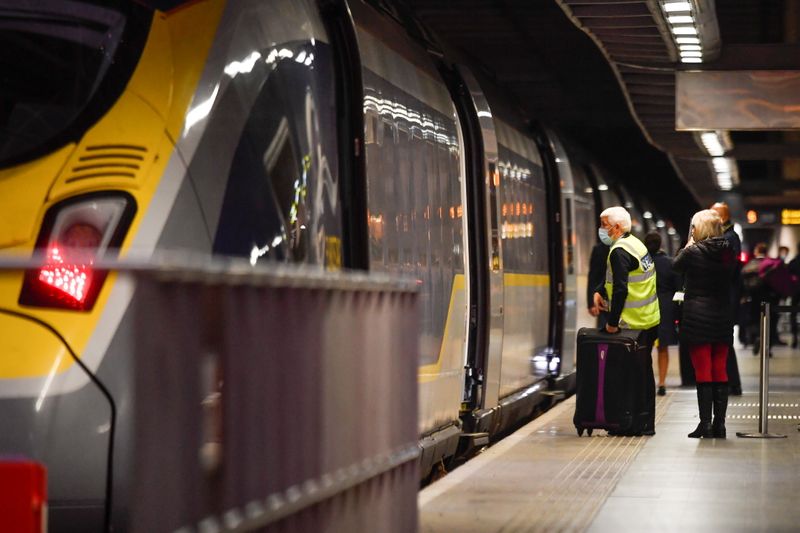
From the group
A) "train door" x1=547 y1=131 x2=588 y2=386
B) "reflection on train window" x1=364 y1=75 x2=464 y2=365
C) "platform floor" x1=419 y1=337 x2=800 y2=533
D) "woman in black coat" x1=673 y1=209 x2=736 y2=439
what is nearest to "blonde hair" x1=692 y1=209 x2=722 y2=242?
"woman in black coat" x1=673 y1=209 x2=736 y2=439

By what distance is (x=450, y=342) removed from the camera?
11.9m

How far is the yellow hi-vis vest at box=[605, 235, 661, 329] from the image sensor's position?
12859 mm

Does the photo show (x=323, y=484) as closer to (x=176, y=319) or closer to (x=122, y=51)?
(x=176, y=319)

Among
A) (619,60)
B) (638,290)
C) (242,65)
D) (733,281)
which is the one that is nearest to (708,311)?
(638,290)

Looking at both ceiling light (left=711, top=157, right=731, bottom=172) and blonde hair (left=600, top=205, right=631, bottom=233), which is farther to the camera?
ceiling light (left=711, top=157, right=731, bottom=172)

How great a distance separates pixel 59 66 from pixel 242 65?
823 millimetres

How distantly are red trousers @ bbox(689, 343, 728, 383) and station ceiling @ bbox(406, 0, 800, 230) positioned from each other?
2812 mm

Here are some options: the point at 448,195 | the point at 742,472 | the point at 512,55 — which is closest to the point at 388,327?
the point at 742,472

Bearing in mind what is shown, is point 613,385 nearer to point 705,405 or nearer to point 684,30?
point 705,405

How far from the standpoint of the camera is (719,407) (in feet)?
42.1

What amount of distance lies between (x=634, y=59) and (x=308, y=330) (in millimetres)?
12145

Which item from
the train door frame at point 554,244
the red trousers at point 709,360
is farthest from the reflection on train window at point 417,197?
the train door frame at point 554,244

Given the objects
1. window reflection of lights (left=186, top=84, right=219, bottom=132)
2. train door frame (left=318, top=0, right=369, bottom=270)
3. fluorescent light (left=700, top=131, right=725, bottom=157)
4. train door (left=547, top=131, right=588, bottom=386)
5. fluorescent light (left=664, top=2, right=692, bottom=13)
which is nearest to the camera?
window reflection of lights (left=186, top=84, right=219, bottom=132)

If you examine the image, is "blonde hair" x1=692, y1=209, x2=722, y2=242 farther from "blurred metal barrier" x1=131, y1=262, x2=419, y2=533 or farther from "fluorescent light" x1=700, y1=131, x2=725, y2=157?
"fluorescent light" x1=700, y1=131, x2=725, y2=157
